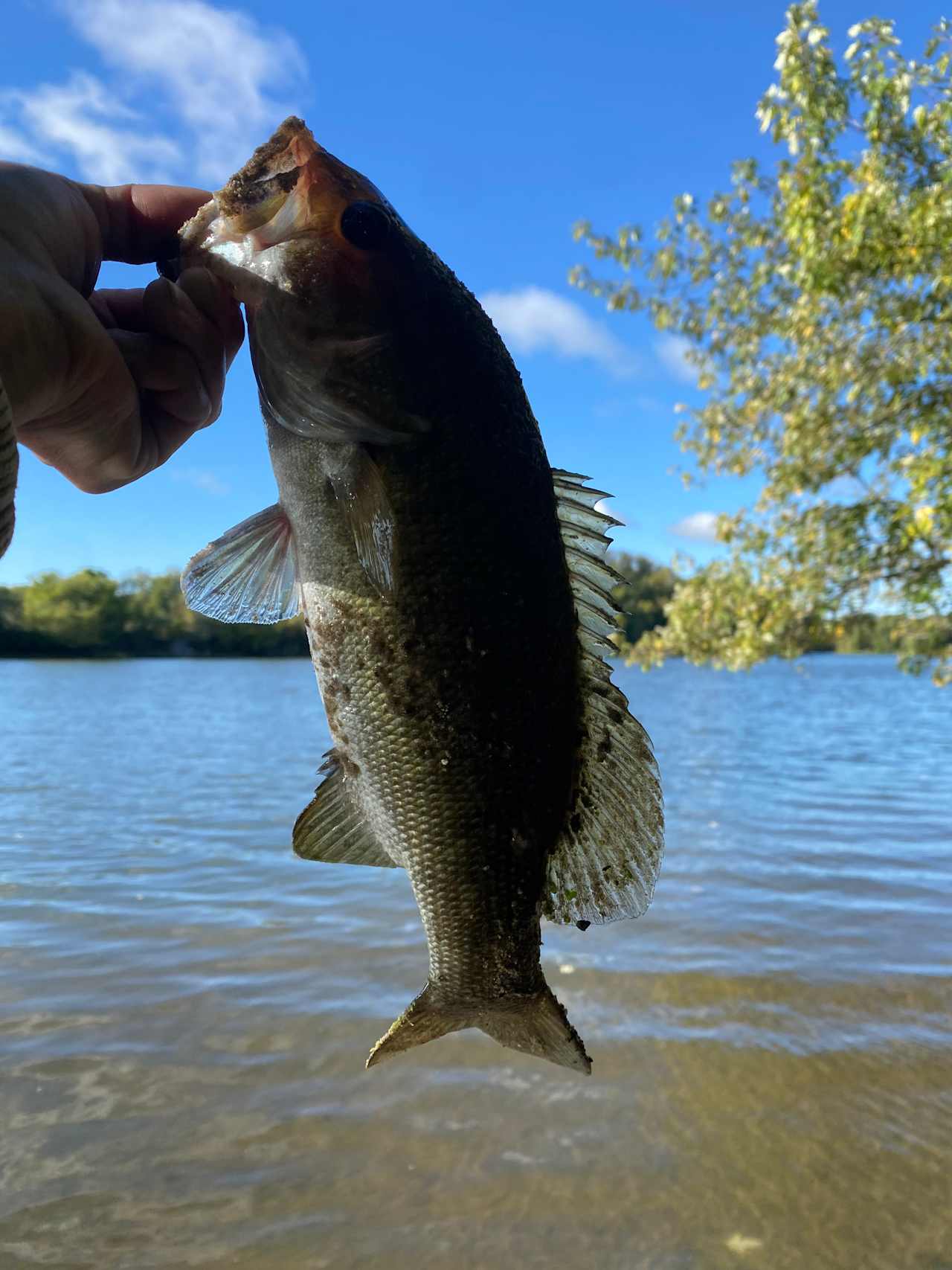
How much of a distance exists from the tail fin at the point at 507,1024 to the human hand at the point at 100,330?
168 cm

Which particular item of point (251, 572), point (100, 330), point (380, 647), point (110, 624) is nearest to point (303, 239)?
point (100, 330)

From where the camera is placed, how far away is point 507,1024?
223 centimetres

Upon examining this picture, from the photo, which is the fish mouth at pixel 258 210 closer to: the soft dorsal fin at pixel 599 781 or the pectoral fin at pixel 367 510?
the pectoral fin at pixel 367 510

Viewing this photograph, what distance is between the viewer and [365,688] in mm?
1977

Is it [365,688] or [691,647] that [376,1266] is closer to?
[365,688]

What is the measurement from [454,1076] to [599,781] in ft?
10.6

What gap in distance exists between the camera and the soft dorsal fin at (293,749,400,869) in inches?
85.4

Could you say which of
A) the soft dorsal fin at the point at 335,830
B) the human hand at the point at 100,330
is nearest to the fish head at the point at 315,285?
the human hand at the point at 100,330

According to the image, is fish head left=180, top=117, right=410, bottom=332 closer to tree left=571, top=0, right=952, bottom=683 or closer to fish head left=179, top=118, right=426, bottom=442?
fish head left=179, top=118, right=426, bottom=442

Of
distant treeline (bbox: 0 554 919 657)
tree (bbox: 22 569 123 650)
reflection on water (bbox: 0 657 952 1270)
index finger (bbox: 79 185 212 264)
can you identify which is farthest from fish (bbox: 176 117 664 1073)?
tree (bbox: 22 569 123 650)

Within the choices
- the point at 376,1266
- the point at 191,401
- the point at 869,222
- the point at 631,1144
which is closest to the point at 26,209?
the point at 191,401

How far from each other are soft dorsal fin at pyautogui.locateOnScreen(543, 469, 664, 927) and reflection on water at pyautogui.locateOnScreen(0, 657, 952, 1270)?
209 cm

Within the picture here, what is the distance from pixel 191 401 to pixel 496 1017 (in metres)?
1.80

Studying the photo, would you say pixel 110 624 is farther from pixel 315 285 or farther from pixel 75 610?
pixel 315 285
